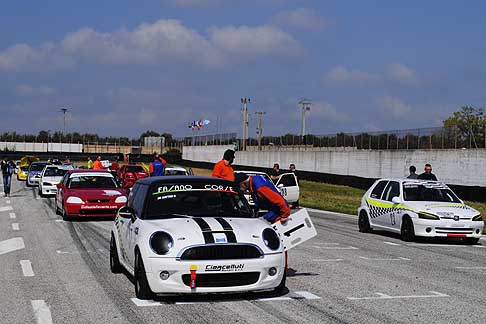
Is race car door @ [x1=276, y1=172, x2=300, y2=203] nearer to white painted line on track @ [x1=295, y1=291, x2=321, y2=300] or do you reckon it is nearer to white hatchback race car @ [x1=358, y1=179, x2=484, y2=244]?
white hatchback race car @ [x1=358, y1=179, x2=484, y2=244]

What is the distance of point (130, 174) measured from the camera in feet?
127

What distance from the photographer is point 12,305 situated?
8336mm

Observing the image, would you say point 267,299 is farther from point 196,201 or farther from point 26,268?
point 26,268

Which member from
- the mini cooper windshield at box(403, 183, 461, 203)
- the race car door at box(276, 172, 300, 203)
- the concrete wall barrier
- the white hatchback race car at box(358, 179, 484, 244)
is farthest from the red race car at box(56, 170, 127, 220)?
the concrete wall barrier

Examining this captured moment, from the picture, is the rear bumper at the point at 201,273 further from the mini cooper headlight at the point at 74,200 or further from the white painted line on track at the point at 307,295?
the mini cooper headlight at the point at 74,200

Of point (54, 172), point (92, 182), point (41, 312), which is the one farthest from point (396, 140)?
point (41, 312)

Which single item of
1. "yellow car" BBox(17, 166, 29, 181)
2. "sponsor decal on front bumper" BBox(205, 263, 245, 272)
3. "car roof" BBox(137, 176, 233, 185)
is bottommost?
"yellow car" BBox(17, 166, 29, 181)

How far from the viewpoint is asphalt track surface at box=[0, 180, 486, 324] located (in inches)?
305

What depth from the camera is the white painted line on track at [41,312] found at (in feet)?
24.7

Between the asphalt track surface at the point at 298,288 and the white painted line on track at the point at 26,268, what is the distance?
15 mm

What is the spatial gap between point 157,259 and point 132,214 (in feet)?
5.23

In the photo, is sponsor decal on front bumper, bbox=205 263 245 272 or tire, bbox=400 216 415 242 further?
tire, bbox=400 216 415 242

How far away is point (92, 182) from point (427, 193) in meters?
9.92

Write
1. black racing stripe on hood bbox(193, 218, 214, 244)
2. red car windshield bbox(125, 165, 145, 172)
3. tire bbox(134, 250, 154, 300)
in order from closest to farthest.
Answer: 1. black racing stripe on hood bbox(193, 218, 214, 244)
2. tire bbox(134, 250, 154, 300)
3. red car windshield bbox(125, 165, 145, 172)
